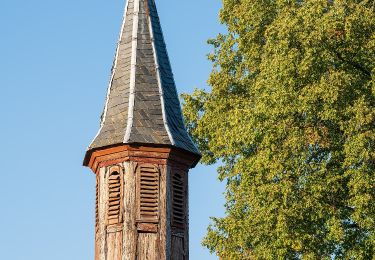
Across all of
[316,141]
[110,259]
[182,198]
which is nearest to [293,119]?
[316,141]

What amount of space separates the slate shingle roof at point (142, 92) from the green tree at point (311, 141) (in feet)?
14.3

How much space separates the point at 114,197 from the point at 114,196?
0.02 metres

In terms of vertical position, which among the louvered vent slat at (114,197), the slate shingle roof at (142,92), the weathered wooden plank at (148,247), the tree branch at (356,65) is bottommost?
the weathered wooden plank at (148,247)

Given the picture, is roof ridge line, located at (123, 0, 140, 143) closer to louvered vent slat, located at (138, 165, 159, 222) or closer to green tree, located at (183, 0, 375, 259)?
louvered vent slat, located at (138, 165, 159, 222)

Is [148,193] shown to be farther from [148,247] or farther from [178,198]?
[148,247]

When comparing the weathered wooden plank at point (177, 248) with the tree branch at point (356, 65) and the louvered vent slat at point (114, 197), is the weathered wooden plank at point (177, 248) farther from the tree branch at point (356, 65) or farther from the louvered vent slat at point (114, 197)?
the tree branch at point (356, 65)

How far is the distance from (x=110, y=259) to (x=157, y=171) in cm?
210

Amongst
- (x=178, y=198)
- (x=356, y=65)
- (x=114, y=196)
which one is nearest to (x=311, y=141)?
(x=356, y=65)

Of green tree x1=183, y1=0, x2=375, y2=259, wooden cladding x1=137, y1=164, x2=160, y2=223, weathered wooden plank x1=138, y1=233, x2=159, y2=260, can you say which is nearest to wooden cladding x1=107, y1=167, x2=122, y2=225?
wooden cladding x1=137, y1=164, x2=160, y2=223

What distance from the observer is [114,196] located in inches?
914

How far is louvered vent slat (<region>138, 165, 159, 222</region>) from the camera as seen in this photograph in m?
22.9

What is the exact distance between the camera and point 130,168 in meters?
23.2

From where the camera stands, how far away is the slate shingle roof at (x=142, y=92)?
23.6 metres

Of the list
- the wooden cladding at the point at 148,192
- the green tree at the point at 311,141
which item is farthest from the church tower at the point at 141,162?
the green tree at the point at 311,141
